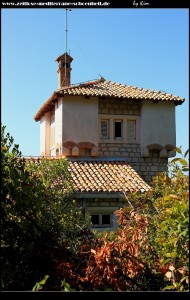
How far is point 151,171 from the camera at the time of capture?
14.8 metres

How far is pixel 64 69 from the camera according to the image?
1551 centimetres

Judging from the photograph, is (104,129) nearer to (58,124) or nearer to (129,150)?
(129,150)

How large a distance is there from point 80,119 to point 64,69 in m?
2.15

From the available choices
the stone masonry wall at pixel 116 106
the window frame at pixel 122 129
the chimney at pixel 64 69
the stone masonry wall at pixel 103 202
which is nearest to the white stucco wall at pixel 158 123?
the window frame at pixel 122 129

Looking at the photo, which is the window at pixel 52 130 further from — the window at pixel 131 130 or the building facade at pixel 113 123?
the window at pixel 131 130

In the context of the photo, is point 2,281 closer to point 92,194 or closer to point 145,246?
point 145,246

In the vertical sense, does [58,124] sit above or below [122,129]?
above

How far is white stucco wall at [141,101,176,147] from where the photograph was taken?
15000mm

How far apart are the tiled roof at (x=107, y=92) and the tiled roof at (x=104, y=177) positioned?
2338 mm

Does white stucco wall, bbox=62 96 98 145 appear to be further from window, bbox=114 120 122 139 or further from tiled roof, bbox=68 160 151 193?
tiled roof, bbox=68 160 151 193

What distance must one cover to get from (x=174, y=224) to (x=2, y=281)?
1141mm

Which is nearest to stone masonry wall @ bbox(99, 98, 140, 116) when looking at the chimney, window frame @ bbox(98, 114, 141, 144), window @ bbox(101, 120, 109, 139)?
window frame @ bbox(98, 114, 141, 144)

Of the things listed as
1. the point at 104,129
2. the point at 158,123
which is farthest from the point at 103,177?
the point at 158,123

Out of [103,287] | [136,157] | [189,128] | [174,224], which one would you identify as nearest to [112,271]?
[103,287]
